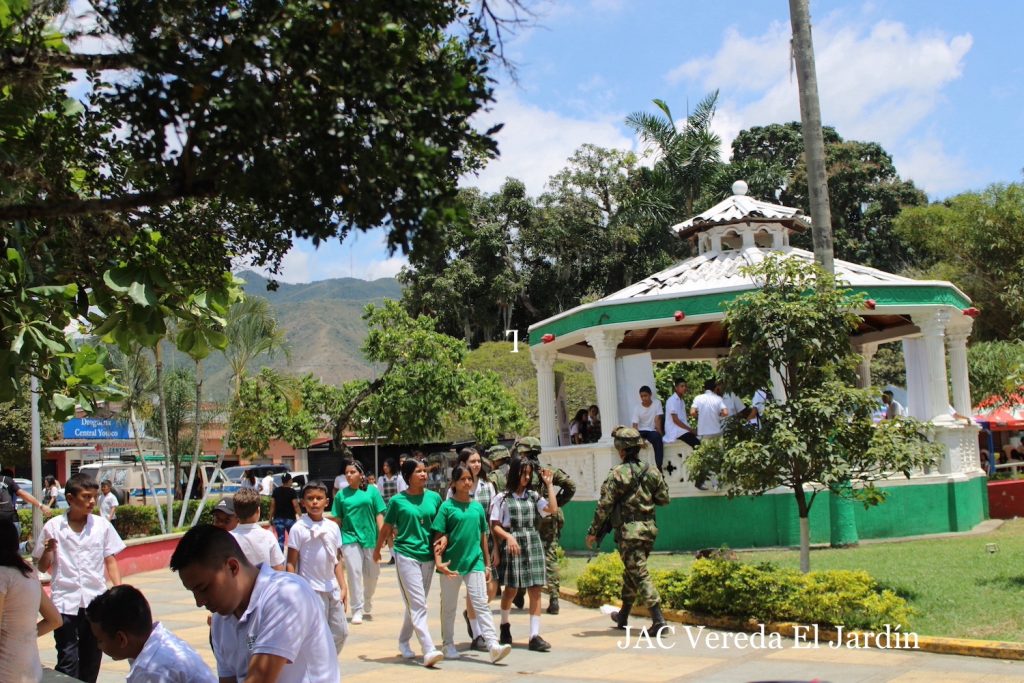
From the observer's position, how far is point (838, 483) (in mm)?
10984

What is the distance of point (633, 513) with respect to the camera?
10.4 meters

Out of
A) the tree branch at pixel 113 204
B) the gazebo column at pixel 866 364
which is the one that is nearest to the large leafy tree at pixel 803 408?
the tree branch at pixel 113 204

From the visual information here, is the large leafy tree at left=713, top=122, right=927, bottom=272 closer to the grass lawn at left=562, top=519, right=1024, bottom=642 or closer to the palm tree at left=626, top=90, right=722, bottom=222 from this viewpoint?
the palm tree at left=626, top=90, right=722, bottom=222

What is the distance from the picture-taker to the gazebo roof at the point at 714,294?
1634cm

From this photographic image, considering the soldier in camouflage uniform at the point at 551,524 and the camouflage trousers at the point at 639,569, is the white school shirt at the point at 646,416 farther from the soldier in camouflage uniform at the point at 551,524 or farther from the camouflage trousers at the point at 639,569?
the camouflage trousers at the point at 639,569

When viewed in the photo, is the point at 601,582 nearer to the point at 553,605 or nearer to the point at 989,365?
the point at 553,605

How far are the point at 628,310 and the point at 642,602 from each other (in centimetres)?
720

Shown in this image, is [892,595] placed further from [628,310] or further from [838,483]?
Result: [628,310]

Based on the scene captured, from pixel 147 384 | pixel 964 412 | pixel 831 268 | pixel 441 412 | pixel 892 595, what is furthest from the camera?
pixel 147 384

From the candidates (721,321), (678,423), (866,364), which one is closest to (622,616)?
(721,321)

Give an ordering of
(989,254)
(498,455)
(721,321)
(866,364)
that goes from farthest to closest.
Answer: (989,254) → (866,364) → (721,321) → (498,455)

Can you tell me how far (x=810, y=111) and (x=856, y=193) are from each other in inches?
1490

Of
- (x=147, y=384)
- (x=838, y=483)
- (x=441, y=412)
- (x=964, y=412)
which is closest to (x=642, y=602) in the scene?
(x=838, y=483)

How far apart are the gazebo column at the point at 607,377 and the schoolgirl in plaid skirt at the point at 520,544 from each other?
20.7 feet
